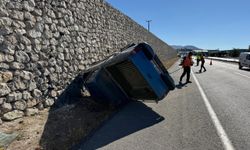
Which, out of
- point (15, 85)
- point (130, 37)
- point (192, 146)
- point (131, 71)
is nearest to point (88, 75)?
point (131, 71)

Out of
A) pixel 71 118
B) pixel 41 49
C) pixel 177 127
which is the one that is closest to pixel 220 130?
pixel 177 127

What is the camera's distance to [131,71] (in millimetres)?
9844

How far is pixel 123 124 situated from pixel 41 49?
3.31m

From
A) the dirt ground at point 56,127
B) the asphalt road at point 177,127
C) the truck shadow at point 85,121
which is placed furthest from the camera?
the truck shadow at point 85,121

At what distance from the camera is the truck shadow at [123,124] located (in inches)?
258

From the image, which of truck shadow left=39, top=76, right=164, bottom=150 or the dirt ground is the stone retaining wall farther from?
truck shadow left=39, top=76, right=164, bottom=150

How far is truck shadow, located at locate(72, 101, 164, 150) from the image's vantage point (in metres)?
6.56

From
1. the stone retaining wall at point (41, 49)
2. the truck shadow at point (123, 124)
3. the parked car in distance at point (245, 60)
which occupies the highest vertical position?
the stone retaining wall at point (41, 49)

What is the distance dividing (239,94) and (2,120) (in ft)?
30.4

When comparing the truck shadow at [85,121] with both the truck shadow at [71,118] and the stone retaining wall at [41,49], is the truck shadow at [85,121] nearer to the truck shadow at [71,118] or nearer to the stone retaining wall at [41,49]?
the truck shadow at [71,118]

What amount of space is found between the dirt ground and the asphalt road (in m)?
0.40

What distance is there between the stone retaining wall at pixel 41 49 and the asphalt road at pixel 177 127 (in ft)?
7.35

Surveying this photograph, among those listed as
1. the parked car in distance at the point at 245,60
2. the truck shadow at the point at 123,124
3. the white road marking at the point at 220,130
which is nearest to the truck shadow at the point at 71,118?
the truck shadow at the point at 123,124

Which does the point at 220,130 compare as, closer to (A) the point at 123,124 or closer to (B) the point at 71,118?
(A) the point at 123,124
